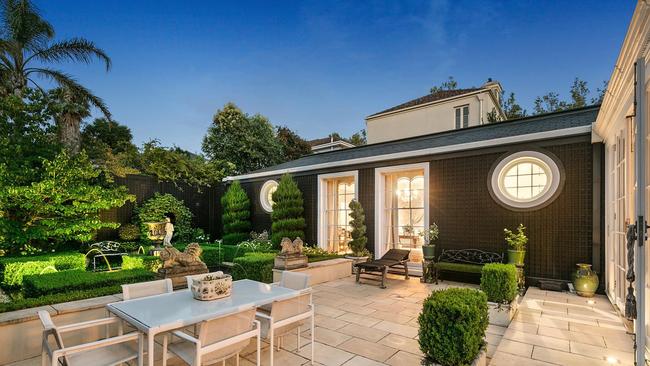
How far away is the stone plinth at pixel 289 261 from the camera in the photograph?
21.7 feet

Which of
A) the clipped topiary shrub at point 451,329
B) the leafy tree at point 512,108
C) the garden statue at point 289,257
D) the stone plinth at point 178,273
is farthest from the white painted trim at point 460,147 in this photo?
the leafy tree at point 512,108

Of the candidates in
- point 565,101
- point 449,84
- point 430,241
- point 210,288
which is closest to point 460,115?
point 430,241

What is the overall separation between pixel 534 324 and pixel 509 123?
599 centimetres

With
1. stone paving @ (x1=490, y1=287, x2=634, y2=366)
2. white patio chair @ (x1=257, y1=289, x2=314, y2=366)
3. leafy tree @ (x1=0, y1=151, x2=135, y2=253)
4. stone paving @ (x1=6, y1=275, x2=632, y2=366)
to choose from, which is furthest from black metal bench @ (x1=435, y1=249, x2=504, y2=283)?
leafy tree @ (x1=0, y1=151, x2=135, y2=253)

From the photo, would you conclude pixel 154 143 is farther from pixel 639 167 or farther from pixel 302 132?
pixel 639 167

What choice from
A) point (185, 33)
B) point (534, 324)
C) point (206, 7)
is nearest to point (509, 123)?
point (534, 324)

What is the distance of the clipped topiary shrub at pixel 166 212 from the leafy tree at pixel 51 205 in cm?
260

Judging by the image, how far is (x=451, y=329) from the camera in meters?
2.53

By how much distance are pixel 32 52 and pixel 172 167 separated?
5.35 m

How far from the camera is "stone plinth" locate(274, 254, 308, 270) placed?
21.7ft

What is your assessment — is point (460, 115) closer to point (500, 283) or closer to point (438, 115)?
point (438, 115)

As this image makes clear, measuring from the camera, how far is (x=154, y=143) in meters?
13.5

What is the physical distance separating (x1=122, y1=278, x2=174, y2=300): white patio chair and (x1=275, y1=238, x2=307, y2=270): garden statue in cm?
320

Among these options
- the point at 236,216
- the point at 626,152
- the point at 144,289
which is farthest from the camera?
the point at 236,216
